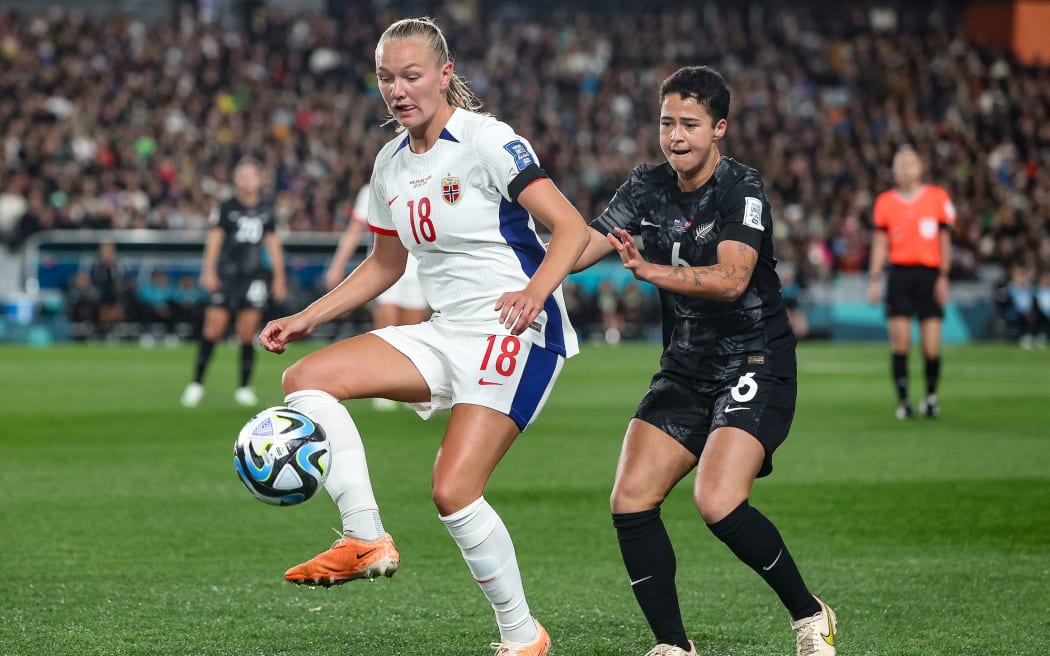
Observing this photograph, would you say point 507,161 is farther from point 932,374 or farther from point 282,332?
point 932,374

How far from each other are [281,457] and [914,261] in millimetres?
10069

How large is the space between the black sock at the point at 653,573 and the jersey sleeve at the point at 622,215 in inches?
41.8

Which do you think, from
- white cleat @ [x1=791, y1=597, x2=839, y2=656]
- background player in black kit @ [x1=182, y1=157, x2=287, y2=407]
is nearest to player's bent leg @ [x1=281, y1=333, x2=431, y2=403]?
white cleat @ [x1=791, y1=597, x2=839, y2=656]

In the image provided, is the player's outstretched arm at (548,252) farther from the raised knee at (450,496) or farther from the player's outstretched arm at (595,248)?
the raised knee at (450,496)

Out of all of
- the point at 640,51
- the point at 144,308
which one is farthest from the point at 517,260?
the point at 640,51

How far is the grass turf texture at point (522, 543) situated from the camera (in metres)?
5.27

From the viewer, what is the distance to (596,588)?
6164 millimetres

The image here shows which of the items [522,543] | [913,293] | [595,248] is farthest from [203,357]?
[595,248]

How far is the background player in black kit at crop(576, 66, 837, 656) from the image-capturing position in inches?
182

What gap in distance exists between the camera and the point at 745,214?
187 inches

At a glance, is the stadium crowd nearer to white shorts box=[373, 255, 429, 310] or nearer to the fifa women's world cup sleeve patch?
white shorts box=[373, 255, 429, 310]

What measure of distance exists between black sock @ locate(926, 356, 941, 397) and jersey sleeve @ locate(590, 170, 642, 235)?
892 centimetres

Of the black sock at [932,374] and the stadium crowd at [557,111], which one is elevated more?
the stadium crowd at [557,111]

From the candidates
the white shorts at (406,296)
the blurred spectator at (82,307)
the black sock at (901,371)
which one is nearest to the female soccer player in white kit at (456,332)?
the white shorts at (406,296)
